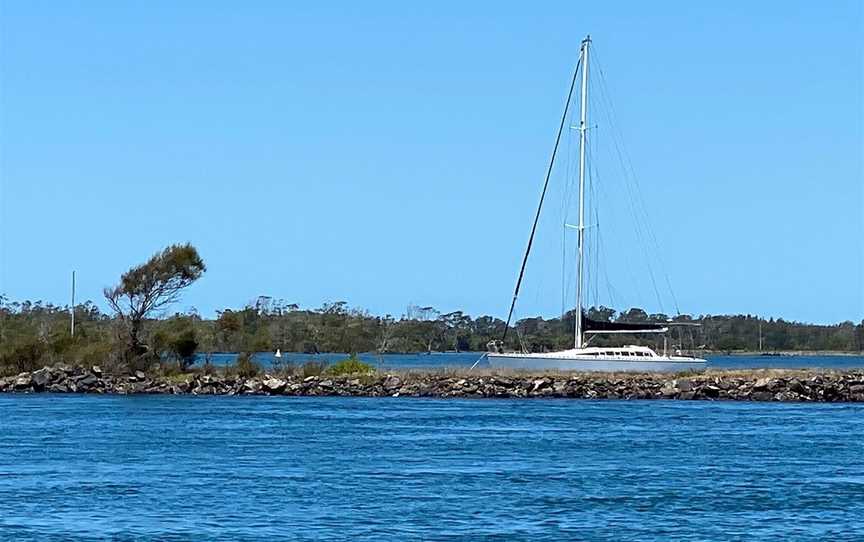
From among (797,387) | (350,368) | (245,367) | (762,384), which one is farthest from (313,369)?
(797,387)

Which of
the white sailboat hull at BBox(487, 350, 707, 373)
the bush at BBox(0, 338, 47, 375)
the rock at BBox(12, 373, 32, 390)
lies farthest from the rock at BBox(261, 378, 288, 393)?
the bush at BBox(0, 338, 47, 375)

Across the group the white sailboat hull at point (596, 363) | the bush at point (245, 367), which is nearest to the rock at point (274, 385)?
the bush at point (245, 367)

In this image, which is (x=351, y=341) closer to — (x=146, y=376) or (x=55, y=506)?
(x=146, y=376)

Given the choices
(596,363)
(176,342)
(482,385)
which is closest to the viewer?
(482,385)

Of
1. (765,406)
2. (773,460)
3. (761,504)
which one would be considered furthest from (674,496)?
(765,406)

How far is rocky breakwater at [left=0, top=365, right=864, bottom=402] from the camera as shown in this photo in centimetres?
6159

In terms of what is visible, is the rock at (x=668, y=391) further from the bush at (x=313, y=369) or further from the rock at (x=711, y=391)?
the bush at (x=313, y=369)

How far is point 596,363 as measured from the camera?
6638cm

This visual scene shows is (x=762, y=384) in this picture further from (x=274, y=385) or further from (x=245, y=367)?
(x=245, y=367)

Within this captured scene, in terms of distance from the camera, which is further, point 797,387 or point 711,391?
point 797,387

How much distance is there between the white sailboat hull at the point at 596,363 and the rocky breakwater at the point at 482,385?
1528 mm

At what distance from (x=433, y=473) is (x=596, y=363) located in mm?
31707

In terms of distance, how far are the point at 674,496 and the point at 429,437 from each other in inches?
531

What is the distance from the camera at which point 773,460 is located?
3912 centimetres
